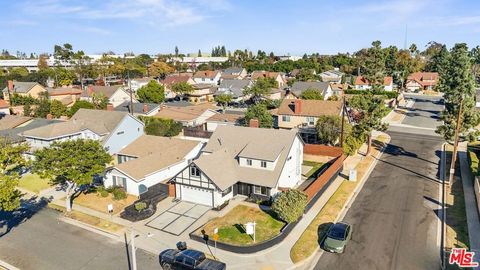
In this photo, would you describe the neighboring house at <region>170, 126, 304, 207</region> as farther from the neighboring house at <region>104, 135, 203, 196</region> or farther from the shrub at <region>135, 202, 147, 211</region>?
the neighboring house at <region>104, 135, 203, 196</region>

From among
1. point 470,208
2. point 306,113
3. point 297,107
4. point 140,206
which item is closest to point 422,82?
point 306,113

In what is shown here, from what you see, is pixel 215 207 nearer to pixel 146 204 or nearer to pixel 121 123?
pixel 146 204

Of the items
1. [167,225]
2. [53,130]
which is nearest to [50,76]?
[53,130]

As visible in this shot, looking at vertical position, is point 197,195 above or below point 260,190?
below

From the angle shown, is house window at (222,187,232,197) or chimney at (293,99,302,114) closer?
house window at (222,187,232,197)

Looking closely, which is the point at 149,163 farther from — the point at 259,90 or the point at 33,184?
the point at 259,90

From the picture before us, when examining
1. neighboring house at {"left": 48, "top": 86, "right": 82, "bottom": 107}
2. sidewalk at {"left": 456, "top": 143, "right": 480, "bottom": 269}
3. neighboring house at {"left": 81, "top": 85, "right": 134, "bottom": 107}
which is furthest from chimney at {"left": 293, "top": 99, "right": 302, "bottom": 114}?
neighboring house at {"left": 48, "top": 86, "right": 82, "bottom": 107}

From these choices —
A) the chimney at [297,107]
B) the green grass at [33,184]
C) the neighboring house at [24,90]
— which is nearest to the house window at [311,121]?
the chimney at [297,107]

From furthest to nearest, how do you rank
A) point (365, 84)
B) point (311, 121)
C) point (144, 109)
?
1. point (365, 84)
2. point (144, 109)
3. point (311, 121)
